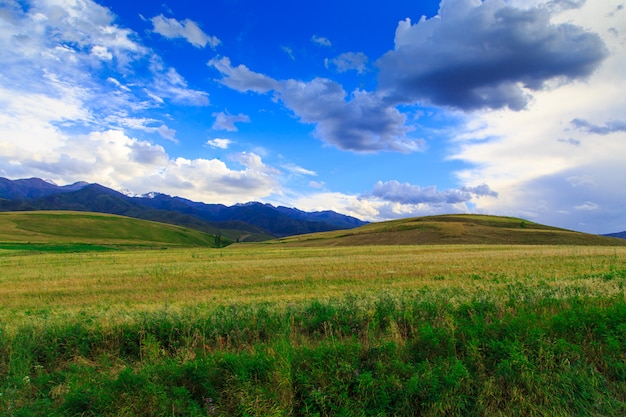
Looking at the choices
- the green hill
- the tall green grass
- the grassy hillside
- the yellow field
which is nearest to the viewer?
the tall green grass

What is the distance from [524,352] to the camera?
7.04 m

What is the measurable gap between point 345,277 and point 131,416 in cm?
1660

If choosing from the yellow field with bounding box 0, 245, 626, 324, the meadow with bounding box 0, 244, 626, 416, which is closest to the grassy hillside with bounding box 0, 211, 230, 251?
the yellow field with bounding box 0, 245, 626, 324

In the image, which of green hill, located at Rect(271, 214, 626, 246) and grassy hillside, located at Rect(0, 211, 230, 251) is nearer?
green hill, located at Rect(271, 214, 626, 246)

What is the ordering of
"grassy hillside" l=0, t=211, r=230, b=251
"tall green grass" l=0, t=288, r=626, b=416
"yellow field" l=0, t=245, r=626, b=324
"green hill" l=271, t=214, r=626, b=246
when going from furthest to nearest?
"grassy hillside" l=0, t=211, r=230, b=251
"green hill" l=271, t=214, r=626, b=246
"yellow field" l=0, t=245, r=626, b=324
"tall green grass" l=0, t=288, r=626, b=416

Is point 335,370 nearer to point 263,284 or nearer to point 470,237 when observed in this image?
point 263,284

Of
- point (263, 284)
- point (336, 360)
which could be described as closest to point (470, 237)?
point (263, 284)

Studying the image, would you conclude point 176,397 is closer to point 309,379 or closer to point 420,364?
point 309,379

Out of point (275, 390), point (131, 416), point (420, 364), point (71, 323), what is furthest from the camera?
point (71, 323)

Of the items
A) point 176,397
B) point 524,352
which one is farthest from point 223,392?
point 524,352

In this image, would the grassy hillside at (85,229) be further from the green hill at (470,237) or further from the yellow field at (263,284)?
the yellow field at (263,284)

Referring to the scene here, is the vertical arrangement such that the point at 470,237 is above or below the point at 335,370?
above

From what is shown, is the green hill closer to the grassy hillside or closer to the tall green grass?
the tall green grass

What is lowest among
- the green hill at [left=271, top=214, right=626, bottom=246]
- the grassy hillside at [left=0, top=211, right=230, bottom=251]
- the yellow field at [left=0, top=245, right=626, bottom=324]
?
the grassy hillside at [left=0, top=211, right=230, bottom=251]
